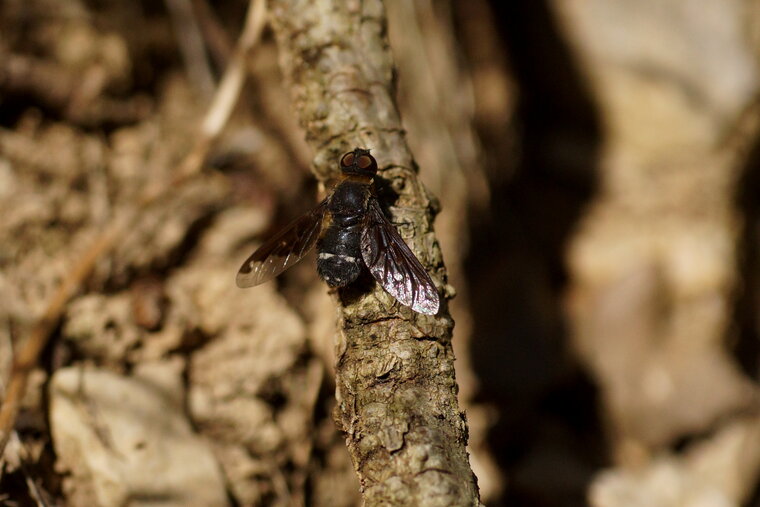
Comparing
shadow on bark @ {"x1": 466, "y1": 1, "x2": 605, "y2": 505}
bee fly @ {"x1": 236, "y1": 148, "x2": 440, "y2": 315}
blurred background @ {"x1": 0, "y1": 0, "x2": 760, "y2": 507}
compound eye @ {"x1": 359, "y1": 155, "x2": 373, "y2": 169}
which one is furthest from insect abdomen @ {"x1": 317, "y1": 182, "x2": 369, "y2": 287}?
shadow on bark @ {"x1": 466, "y1": 1, "x2": 605, "y2": 505}

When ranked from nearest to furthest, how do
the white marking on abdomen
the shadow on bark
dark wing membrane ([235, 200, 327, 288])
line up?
the white marking on abdomen
dark wing membrane ([235, 200, 327, 288])
the shadow on bark

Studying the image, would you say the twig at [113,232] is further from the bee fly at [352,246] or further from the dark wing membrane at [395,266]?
the dark wing membrane at [395,266]

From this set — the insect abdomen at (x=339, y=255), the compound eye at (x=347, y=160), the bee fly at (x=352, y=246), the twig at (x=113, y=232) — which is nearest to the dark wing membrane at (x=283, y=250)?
the bee fly at (x=352, y=246)

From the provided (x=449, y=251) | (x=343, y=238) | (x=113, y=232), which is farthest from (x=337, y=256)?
(x=449, y=251)

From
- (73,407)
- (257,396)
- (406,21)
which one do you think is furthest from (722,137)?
(73,407)

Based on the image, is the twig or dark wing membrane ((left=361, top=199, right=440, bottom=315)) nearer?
dark wing membrane ((left=361, top=199, right=440, bottom=315))

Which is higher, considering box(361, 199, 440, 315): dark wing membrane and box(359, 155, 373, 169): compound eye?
box(359, 155, 373, 169): compound eye

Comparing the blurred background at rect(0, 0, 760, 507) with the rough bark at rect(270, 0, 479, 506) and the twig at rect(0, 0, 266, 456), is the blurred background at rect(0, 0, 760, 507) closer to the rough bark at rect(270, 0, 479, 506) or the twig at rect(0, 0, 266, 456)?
the twig at rect(0, 0, 266, 456)
